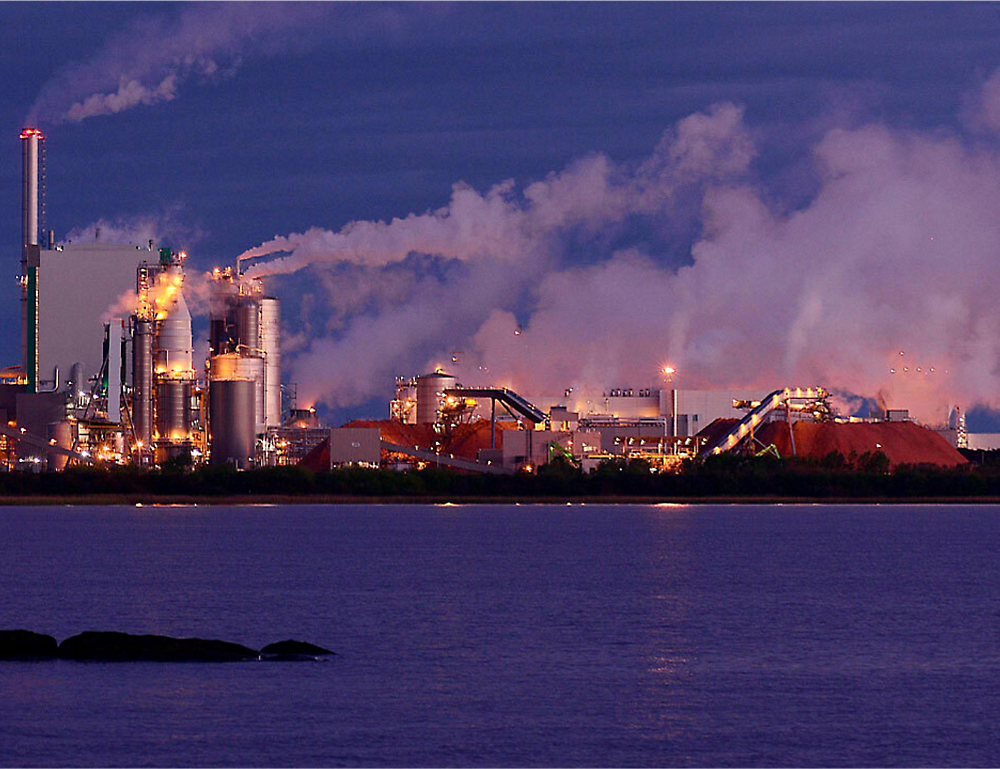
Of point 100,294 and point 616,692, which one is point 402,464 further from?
point 616,692

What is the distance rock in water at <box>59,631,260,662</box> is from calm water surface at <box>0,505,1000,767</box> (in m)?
0.91

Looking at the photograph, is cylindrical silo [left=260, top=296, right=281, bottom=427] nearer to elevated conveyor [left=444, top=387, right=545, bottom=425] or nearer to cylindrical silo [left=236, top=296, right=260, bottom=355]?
cylindrical silo [left=236, top=296, right=260, bottom=355]

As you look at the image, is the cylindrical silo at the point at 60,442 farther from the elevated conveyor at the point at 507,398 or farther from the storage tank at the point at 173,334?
the elevated conveyor at the point at 507,398

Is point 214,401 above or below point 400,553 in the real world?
above

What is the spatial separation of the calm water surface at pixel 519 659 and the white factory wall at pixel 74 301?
209 feet

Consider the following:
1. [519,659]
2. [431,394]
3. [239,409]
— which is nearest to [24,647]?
[519,659]

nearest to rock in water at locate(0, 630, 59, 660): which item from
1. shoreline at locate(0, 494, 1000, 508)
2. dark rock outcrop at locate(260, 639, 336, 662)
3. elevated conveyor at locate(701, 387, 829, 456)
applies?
dark rock outcrop at locate(260, 639, 336, 662)

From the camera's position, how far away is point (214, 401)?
147750mm

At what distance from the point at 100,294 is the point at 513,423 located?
4315cm

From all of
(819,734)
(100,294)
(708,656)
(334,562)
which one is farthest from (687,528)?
(819,734)

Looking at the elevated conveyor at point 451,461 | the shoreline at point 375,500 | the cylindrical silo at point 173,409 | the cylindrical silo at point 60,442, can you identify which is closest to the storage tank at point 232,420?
the cylindrical silo at point 173,409

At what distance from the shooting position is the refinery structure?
151 metres

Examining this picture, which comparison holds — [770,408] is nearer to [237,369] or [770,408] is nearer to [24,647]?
[237,369]

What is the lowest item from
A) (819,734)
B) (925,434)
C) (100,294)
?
(819,734)
